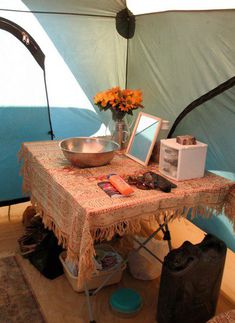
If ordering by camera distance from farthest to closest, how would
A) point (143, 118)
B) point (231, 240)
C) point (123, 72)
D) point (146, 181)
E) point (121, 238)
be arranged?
point (123, 72), point (121, 238), point (231, 240), point (143, 118), point (146, 181)

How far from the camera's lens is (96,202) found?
51.0 inches

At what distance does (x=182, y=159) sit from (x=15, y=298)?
3.86ft

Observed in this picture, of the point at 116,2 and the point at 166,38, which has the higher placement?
the point at 116,2

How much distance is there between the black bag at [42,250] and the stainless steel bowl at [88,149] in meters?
0.60

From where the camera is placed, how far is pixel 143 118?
6.15ft

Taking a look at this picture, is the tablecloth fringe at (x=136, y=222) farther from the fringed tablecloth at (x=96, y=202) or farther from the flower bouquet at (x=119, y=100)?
the flower bouquet at (x=119, y=100)

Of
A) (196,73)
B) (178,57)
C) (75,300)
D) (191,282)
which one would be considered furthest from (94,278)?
(178,57)

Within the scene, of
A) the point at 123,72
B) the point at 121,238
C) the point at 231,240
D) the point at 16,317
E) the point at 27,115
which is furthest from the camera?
the point at 123,72

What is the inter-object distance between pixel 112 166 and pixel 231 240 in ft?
3.40

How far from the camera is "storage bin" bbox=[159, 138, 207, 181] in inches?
60.6

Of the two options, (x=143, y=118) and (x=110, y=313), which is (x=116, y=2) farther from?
(x=110, y=313)

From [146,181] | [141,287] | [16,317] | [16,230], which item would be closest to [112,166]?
[146,181]

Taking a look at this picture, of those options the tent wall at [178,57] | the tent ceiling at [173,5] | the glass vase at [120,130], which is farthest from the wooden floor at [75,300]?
the tent ceiling at [173,5]

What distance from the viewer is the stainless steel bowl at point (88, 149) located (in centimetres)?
165
